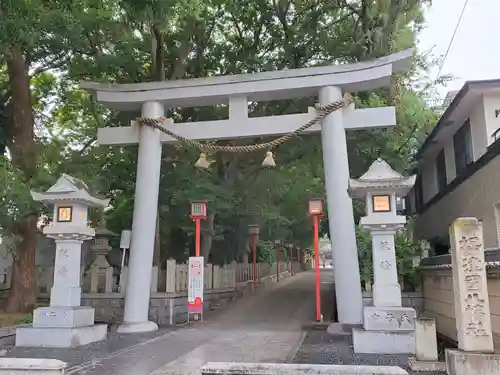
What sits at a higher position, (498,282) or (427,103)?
(427,103)

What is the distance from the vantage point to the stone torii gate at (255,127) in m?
11.1

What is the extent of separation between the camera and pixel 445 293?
10484 millimetres

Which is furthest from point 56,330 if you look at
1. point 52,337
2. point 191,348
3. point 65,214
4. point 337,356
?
point 337,356

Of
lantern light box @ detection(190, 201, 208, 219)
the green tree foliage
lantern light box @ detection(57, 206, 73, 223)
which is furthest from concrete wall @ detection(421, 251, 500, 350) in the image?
lantern light box @ detection(57, 206, 73, 223)

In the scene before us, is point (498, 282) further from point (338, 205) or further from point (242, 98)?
point (242, 98)

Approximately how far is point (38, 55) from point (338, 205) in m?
10.3

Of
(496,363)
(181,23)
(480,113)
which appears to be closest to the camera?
(496,363)

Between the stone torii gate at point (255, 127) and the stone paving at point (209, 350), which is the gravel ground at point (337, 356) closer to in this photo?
the stone paving at point (209, 350)

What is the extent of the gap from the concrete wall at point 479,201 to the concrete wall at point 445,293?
4.93 feet

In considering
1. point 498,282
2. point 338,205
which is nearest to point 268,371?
point 498,282

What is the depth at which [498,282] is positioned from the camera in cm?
782

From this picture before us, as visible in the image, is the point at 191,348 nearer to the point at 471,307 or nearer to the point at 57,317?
the point at 57,317

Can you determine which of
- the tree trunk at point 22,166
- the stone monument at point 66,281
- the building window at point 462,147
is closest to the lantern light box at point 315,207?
the building window at point 462,147

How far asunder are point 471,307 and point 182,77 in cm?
1210
